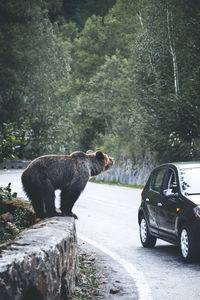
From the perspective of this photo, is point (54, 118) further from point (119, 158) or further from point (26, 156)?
point (119, 158)

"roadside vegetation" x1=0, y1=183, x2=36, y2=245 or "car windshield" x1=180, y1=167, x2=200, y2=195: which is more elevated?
"car windshield" x1=180, y1=167, x2=200, y2=195

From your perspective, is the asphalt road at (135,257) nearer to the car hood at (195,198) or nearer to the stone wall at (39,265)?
the car hood at (195,198)

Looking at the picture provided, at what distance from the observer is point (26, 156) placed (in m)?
56.2

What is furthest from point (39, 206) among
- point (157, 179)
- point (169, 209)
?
point (157, 179)

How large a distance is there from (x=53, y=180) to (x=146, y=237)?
331cm

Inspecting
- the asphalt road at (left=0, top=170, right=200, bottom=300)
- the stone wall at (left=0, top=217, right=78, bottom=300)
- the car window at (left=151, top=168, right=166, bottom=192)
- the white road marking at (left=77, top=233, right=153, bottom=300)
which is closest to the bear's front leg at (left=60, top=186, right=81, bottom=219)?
the asphalt road at (left=0, top=170, right=200, bottom=300)

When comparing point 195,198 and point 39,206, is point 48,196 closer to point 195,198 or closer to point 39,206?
point 39,206

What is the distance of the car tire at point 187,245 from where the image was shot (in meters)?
9.09

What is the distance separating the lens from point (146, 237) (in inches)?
446

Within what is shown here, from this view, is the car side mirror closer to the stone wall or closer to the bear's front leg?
the bear's front leg

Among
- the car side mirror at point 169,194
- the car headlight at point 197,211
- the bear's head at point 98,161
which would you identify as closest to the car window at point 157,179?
the car side mirror at point 169,194

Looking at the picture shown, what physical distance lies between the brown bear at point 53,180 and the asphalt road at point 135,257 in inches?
52.6

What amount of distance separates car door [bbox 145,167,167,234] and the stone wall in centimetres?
411

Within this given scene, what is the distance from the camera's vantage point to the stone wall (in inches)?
182
